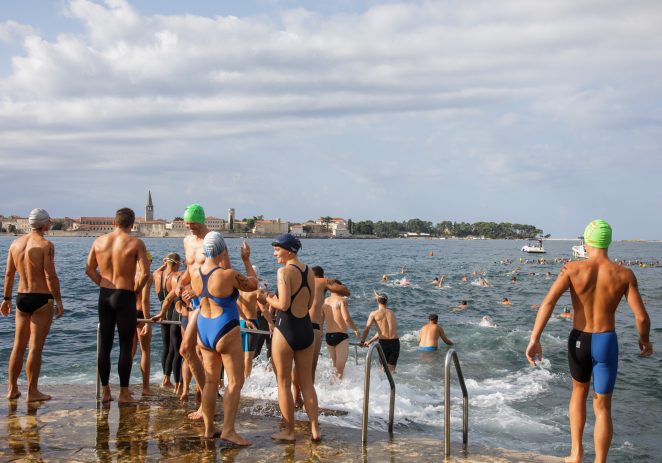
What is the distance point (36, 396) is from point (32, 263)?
1.83 meters

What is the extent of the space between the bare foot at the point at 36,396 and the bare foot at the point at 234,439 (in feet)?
9.67

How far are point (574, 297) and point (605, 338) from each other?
0.45 meters

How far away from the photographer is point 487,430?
10.3m

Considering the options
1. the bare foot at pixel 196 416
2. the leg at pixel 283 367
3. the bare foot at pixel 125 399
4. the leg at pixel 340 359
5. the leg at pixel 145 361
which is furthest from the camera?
the leg at pixel 340 359

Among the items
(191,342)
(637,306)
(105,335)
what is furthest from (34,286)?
(637,306)

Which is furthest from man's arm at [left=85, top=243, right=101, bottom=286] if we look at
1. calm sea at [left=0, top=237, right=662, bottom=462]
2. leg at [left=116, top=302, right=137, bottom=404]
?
calm sea at [left=0, top=237, right=662, bottom=462]

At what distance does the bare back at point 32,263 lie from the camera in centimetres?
690

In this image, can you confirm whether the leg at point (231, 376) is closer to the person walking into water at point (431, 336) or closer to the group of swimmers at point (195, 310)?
the group of swimmers at point (195, 310)

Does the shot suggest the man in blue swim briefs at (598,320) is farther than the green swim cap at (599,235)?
No

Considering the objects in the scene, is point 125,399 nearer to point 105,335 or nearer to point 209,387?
point 105,335

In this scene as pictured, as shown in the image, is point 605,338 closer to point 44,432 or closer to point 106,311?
point 106,311

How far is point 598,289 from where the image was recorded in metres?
5.27

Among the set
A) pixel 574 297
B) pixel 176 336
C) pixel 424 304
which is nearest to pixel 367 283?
pixel 424 304


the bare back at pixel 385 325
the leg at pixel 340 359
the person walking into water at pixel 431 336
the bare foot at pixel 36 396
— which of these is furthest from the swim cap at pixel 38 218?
the person walking into water at pixel 431 336
